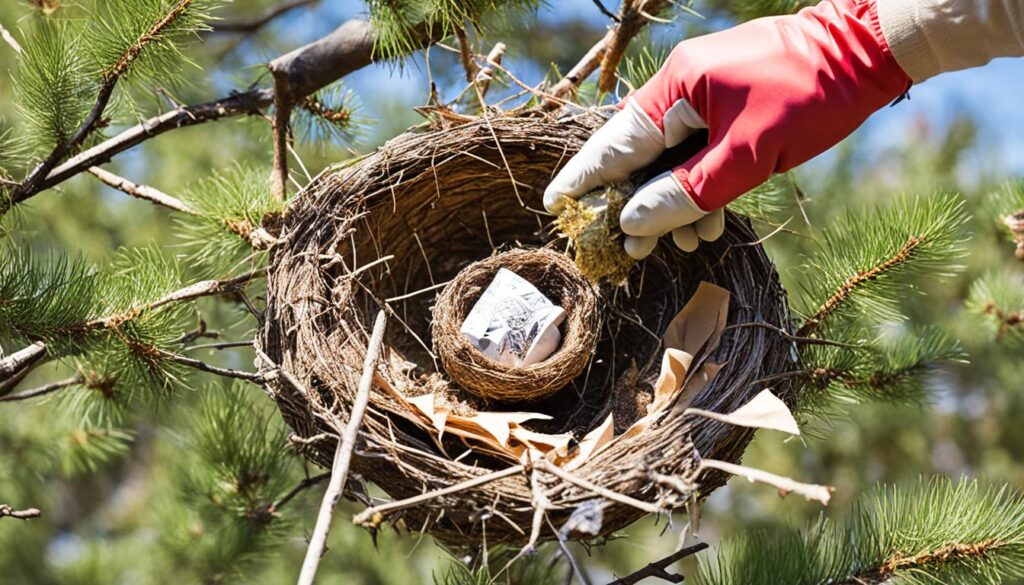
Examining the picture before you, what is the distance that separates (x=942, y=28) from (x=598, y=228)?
18.9 inches

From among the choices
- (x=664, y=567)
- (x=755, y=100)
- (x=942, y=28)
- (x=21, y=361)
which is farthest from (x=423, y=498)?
(x=942, y=28)

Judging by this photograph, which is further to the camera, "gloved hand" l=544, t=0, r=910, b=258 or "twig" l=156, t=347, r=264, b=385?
"twig" l=156, t=347, r=264, b=385

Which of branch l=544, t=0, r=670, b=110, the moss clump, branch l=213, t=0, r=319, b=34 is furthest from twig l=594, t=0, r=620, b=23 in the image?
branch l=213, t=0, r=319, b=34

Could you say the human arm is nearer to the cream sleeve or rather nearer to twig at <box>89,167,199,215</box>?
the cream sleeve

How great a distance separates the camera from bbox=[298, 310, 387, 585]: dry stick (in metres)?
0.97

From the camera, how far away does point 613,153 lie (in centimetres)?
134

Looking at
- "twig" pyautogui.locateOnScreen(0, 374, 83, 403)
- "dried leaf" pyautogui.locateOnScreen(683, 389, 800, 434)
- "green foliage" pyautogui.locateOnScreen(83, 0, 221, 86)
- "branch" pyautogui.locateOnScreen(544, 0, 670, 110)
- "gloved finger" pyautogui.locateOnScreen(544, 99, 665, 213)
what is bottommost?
"dried leaf" pyautogui.locateOnScreen(683, 389, 800, 434)

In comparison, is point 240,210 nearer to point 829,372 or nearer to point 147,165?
point 829,372

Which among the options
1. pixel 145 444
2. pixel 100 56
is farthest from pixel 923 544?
pixel 145 444

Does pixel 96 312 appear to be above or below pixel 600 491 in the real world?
Answer: above

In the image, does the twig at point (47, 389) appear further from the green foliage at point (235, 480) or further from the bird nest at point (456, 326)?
the bird nest at point (456, 326)

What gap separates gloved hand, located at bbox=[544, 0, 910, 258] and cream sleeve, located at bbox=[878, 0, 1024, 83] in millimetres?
18

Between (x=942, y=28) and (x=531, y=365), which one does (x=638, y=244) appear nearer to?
(x=531, y=365)

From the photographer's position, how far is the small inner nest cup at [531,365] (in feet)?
4.95
